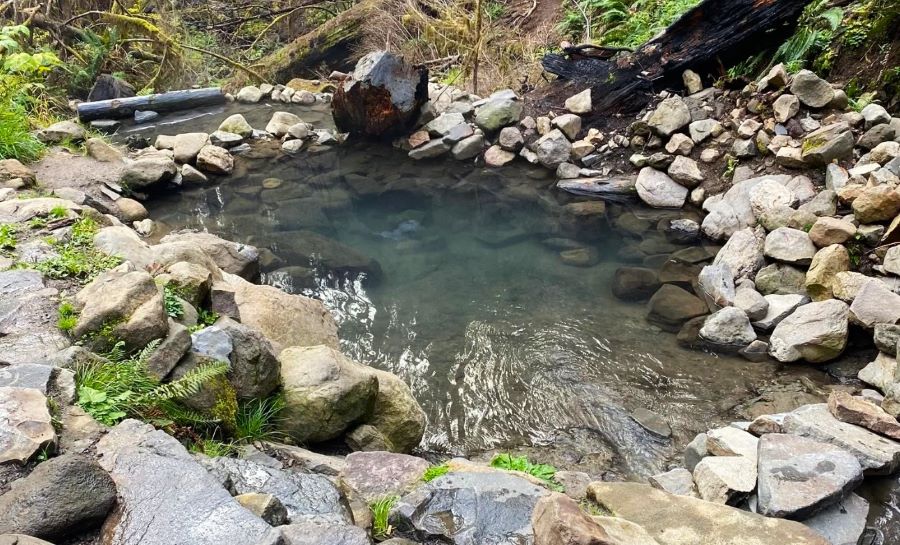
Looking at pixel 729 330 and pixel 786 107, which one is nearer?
pixel 729 330

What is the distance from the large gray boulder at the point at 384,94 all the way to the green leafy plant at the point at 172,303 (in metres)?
6.64

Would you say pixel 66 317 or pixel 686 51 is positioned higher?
pixel 686 51

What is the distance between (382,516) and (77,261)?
274 centimetres

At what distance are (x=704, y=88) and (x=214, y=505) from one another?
27.1 feet

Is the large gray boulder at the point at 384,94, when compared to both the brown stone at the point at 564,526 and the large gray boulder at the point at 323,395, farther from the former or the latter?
the brown stone at the point at 564,526

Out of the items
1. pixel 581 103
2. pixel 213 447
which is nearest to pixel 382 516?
pixel 213 447

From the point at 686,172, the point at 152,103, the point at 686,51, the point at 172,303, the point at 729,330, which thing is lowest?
the point at 152,103

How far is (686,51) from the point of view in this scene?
8.36 meters

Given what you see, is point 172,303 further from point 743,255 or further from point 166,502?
point 743,255

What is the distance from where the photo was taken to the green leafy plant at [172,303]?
11.4 ft

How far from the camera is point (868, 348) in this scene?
14.8 feet

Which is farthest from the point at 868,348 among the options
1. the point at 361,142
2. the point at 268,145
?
the point at 268,145

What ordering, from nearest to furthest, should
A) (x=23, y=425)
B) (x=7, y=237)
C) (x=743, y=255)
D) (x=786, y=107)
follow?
(x=23, y=425) → (x=7, y=237) → (x=743, y=255) → (x=786, y=107)

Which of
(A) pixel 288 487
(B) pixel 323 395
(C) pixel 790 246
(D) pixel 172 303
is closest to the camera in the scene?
(A) pixel 288 487
